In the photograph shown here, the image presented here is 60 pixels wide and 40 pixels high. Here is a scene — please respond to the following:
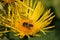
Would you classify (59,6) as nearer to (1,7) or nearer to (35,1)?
(35,1)

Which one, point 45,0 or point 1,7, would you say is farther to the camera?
point 45,0

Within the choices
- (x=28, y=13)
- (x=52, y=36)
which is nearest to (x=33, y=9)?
(x=28, y=13)

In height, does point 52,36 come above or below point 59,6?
below

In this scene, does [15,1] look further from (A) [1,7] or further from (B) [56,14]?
(B) [56,14]

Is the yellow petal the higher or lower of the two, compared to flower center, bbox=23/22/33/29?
higher

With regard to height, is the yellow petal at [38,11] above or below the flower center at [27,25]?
above

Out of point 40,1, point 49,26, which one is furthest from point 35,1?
point 49,26
